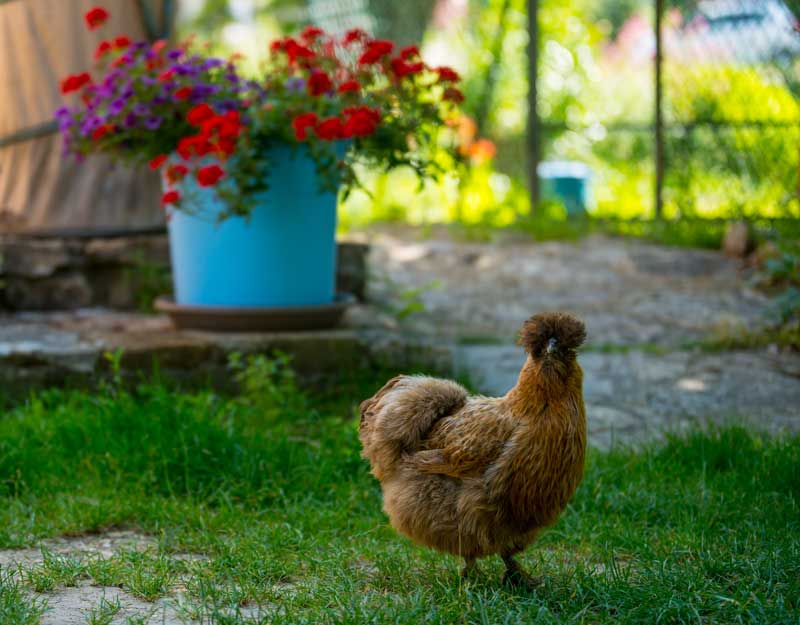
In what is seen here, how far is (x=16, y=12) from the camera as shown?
20.2 feet

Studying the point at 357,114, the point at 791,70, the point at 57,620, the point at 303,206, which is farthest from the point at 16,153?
the point at 791,70

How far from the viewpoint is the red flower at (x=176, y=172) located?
4.93 m

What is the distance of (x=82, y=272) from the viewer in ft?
20.1

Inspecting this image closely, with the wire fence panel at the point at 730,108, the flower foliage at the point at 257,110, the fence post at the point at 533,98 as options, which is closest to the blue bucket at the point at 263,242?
the flower foliage at the point at 257,110

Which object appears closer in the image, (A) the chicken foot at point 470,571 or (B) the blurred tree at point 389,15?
(A) the chicken foot at point 470,571

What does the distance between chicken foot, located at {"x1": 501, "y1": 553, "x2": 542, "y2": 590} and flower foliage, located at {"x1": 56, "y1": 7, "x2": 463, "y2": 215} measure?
2384 mm

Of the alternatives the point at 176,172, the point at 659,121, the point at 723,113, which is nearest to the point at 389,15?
the point at 659,121

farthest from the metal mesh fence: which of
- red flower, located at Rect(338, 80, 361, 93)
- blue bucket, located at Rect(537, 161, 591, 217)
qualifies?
red flower, located at Rect(338, 80, 361, 93)

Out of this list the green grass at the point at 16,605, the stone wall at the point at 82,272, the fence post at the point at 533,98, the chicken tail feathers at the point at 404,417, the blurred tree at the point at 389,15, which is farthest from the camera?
the blurred tree at the point at 389,15

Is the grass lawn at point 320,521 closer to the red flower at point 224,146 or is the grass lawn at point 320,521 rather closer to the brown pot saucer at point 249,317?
the brown pot saucer at point 249,317

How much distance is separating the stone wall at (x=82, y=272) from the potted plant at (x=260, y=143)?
0.77 meters

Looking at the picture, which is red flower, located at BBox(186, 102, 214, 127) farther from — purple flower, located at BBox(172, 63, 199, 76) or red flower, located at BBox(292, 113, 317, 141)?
purple flower, located at BBox(172, 63, 199, 76)

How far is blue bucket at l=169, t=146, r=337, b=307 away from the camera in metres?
5.23

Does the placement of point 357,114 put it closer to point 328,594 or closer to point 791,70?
point 328,594
